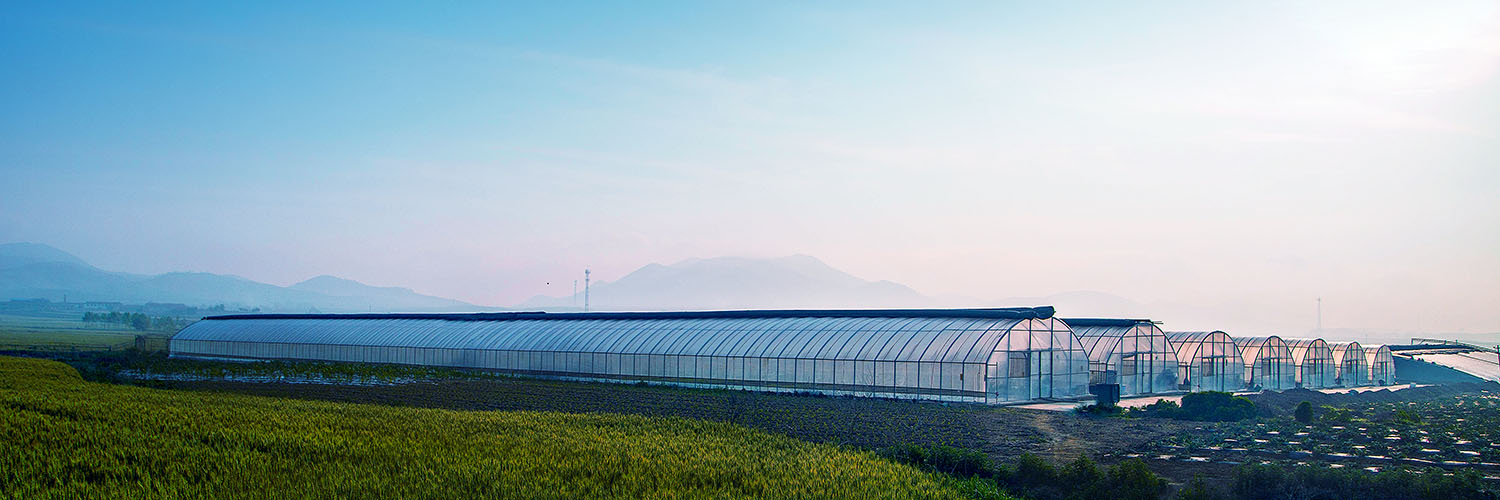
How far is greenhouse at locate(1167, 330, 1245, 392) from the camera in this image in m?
52.5

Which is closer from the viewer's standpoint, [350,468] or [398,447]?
[350,468]

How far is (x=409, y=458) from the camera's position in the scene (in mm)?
19812

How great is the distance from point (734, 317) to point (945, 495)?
3649 cm

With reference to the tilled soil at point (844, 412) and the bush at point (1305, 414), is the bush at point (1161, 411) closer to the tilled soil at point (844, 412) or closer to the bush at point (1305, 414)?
the tilled soil at point (844, 412)

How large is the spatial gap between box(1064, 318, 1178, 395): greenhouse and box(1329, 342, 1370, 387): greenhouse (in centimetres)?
1699

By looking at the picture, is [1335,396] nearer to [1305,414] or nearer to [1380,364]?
[1305,414]

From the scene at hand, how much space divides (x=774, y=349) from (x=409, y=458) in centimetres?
2747

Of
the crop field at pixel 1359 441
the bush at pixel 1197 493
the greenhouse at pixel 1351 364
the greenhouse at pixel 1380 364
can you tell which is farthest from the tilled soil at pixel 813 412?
the greenhouse at pixel 1380 364

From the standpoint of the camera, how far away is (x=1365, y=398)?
1949 inches

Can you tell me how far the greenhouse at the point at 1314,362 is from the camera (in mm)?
59094

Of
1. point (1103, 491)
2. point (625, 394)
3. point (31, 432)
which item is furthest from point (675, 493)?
point (625, 394)

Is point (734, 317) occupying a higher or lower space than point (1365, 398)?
higher

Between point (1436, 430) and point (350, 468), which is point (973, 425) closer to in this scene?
point (1436, 430)

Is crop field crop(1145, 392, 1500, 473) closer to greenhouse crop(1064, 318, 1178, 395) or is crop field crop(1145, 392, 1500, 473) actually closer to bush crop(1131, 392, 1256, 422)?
bush crop(1131, 392, 1256, 422)
